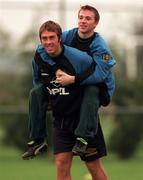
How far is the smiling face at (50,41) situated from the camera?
832 centimetres

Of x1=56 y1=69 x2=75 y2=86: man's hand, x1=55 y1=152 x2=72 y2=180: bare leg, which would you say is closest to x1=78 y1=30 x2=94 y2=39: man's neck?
x1=56 y1=69 x2=75 y2=86: man's hand

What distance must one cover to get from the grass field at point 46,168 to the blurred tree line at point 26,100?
0.38 meters

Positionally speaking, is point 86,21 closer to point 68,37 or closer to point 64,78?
point 68,37

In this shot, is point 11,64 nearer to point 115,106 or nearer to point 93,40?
point 115,106

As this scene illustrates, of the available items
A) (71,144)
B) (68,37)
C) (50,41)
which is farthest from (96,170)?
(50,41)

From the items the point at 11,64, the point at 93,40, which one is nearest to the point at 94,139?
the point at 93,40

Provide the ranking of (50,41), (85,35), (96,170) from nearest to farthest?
(50,41) < (85,35) < (96,170)

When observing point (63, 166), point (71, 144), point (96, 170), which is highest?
point (71, 144)

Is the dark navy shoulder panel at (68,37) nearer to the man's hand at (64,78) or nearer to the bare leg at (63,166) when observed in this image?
the man's hand at (64,78)

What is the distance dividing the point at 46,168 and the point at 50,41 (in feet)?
26.5

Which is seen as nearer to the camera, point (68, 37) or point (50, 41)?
point (50, 41)

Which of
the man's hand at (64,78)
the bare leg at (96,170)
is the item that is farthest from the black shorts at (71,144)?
the man's hand at (64,78)

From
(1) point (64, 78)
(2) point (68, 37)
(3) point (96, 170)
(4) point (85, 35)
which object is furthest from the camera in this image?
(3) point (96, 170)

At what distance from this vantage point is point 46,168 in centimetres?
1616
